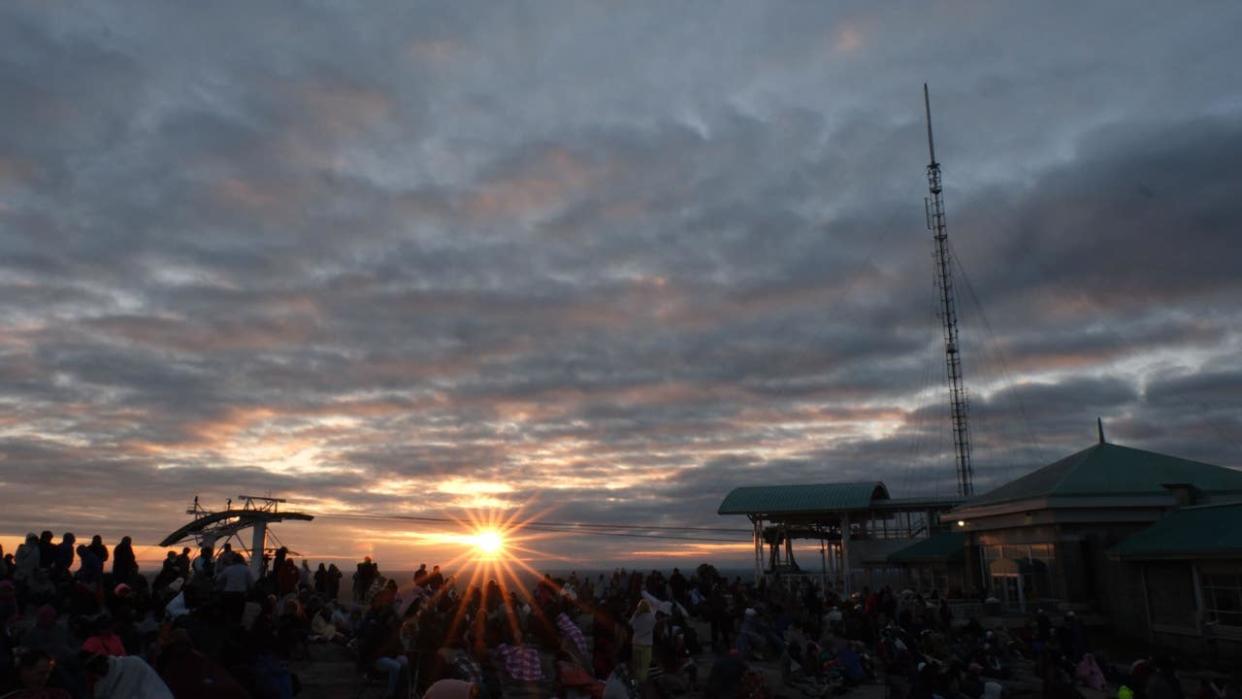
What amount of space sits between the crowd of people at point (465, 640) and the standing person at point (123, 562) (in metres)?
0.05

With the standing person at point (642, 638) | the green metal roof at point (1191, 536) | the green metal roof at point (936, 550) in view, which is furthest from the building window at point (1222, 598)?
the standing person at point (642, 638)

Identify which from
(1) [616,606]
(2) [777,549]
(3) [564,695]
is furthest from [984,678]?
(2) [777,549]

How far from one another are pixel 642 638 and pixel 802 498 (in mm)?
35466

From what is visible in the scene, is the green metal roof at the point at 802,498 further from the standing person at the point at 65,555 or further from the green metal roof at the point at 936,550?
the standing person at the point at 65,555

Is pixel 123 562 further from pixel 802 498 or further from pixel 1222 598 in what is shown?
pixel 802 498

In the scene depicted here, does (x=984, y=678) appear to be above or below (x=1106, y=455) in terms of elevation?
below

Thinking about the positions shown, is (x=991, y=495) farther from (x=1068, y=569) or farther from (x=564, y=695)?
(x=564, y=695)

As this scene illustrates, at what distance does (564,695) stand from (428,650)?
9.77 ft

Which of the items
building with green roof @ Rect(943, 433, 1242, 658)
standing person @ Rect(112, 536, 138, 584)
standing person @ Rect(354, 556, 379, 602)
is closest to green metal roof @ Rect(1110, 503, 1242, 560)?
building with green roof @ Rect(943, 433, 1242, 658)

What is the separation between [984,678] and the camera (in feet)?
73.9

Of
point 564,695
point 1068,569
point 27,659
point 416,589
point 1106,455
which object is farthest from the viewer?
point 1106,455

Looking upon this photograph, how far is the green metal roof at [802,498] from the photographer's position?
4928 centimetres

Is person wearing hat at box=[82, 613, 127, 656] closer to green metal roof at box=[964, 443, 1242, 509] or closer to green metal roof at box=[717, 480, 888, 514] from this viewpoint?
green metal roof at box=[964, 443, 1242, 509]

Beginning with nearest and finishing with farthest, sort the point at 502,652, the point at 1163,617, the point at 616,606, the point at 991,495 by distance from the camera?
the point at 502,652 < the point at 616,606 < the point at 1163,617 < the point at 991,495
